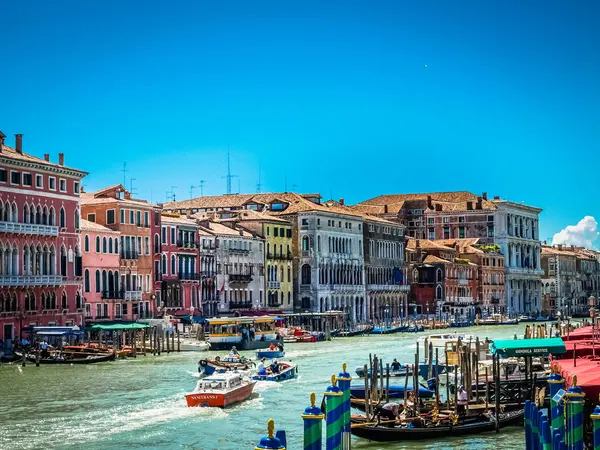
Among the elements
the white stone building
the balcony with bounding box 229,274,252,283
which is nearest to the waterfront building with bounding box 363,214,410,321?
the balcony with bounding box 229,274,252,283

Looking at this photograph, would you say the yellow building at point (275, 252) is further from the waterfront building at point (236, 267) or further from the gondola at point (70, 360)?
the gondola at point (70, 360)

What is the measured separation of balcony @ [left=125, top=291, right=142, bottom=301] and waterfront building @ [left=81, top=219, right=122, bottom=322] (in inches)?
8.2

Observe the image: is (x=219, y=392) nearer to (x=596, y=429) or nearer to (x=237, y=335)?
(x=596, y=429)

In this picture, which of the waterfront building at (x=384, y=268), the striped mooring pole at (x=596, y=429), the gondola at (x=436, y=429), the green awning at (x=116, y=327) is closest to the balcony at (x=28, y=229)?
the green awning at (x=116, y=327)

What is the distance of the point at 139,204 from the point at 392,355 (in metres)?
→ 15.0

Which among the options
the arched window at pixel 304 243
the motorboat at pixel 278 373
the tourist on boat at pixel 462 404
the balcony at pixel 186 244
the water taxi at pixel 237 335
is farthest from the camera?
the arched window at pixel 304 243

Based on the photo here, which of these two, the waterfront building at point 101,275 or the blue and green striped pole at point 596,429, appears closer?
the blue and green striped pole at point 596,429

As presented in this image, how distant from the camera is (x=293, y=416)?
23359mm

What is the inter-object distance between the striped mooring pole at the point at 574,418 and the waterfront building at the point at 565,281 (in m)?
84.4

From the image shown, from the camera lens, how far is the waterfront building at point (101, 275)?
47.1 meters

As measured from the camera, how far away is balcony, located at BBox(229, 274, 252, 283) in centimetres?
5678

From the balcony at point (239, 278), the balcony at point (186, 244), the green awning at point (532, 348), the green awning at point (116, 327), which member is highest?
the balcony at point (186, 244)

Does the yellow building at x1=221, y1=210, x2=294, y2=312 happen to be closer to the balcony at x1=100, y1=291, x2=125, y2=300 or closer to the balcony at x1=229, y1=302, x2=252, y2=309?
the balcony at x1=229, y1=302, x2=252, y2=309

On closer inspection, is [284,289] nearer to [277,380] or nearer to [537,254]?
[277,380]
